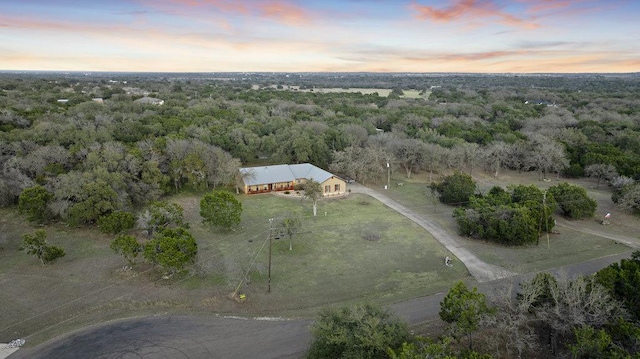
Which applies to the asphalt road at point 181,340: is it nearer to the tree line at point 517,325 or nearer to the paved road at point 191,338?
the paved road at point 191,338

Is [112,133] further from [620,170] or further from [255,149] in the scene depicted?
[620,170]

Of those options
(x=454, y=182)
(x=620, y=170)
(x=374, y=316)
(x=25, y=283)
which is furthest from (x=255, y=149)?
(x=620, y=170)

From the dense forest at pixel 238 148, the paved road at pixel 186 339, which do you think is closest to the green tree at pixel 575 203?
the dense forest at pixel 238 148

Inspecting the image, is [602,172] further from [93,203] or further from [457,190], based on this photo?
[93,203]

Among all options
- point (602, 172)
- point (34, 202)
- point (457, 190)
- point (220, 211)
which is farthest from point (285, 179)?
point (602, 172)

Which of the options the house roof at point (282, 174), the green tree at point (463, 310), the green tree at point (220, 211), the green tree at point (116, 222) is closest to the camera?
the green tree at point (463, 310)

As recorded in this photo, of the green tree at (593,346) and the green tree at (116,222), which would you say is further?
the green tree at (116,222)
